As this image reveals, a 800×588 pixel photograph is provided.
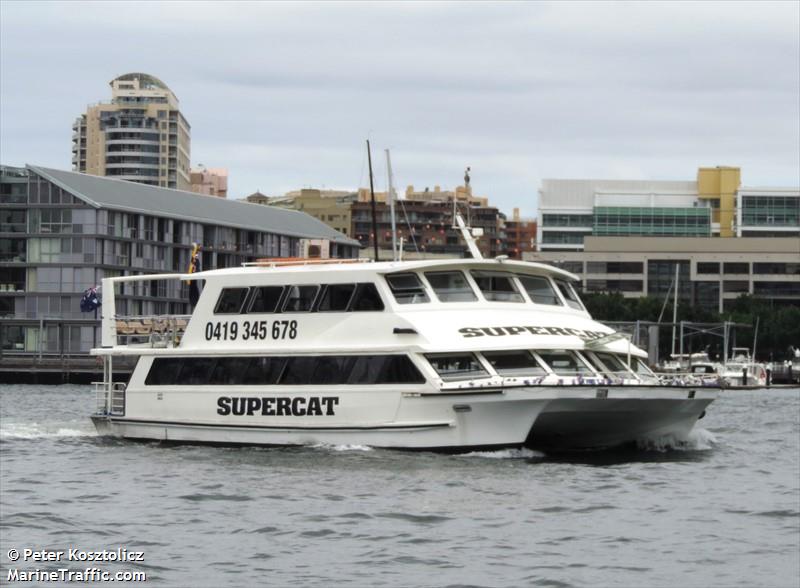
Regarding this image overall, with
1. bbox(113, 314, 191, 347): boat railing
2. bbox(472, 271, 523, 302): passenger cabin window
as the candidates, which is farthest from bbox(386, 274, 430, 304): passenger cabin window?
bbox(113, 314, 191, 347): boat railing

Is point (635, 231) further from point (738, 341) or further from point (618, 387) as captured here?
point (618, 387)

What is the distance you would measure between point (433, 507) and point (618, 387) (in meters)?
7.44

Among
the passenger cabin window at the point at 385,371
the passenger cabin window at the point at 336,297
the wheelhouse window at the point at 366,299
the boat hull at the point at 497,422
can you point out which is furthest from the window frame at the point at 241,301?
the passenger cabin window at the point at 385,371

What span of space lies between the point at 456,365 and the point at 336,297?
10.8 ft

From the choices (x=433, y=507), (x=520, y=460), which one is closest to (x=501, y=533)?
(x=433, y=507)

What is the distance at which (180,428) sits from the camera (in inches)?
1446

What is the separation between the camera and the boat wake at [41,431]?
131 ft

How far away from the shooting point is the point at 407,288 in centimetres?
3472

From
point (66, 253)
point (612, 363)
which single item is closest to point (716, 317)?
point (66, 253)

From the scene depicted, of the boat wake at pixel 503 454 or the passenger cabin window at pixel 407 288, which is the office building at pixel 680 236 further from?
the boat wake at pixel 503 454

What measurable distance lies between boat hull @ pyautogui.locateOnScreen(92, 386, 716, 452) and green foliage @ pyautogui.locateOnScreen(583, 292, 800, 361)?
104870 millimetres

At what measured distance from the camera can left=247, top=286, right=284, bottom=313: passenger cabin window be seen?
1416 inches

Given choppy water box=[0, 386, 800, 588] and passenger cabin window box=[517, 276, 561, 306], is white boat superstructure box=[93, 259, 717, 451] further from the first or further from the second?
choppy water box=[0, 386, 800, 588]
